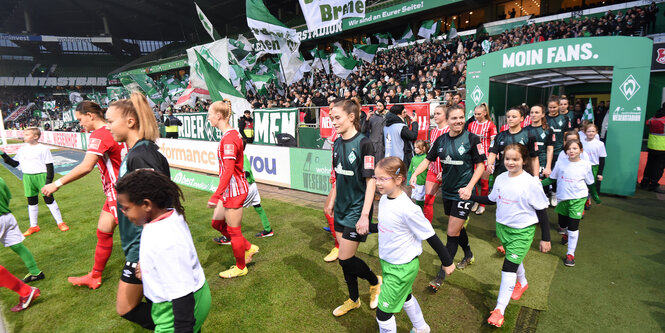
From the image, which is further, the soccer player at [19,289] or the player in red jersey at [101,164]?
the soccer player at [19,289]

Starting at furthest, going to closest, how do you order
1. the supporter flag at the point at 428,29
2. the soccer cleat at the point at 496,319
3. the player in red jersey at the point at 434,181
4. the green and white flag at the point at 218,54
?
the supporter flag at the point at 428,29, the green and white flag at the point at 218,54, the player in red jersey at the point at 434,181, the soccer cleat at the point at 496,319

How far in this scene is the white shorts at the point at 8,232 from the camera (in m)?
4.05

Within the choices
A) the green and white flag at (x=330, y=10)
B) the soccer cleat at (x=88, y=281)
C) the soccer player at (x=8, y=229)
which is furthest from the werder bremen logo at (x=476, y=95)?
the soccer player at (x=8, y=229)

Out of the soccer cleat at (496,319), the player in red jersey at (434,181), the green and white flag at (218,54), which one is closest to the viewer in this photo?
Result: the soccer cleat at (496,319)

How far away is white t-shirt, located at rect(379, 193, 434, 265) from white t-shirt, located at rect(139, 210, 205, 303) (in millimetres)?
1542

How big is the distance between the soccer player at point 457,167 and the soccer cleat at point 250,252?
273 cm

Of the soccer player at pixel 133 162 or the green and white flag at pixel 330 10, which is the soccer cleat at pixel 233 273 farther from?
the green and white flag at pixel 330 10

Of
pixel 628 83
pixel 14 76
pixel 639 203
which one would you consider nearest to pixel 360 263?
pixel 639 203

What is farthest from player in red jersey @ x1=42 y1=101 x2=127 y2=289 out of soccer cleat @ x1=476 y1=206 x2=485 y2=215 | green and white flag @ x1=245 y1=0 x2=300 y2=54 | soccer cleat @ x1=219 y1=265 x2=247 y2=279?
green and white flag @ x1=245 y1=0 x2=300 y2=54

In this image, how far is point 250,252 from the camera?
16.5 feet

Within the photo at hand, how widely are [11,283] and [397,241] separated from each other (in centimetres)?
440

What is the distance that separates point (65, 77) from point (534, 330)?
260 ft

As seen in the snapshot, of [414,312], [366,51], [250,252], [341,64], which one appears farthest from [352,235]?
[366,51]

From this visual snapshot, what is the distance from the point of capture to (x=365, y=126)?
7336 millimetres
